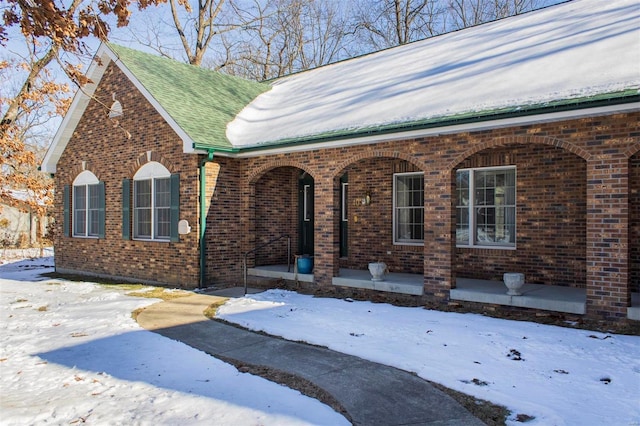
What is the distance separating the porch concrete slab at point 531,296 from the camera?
24.4ft

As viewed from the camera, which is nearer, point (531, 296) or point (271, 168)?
point (531, 296)

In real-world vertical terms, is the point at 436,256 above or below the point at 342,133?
below

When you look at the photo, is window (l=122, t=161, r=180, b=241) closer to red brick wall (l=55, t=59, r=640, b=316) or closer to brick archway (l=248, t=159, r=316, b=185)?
red brick wall (l=55, t=59, r=640, b=316)

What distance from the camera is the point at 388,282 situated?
→ 9656mm

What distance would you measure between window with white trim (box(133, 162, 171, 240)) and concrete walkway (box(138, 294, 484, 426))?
4.35 meters

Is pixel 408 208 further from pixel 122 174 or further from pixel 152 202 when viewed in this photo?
pixel 122 174

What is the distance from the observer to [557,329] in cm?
708

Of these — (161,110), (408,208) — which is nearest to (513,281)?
(408,208)

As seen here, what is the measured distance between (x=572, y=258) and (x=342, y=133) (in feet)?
15.9

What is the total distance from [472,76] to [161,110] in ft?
23.5

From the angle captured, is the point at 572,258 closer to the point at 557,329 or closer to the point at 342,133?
the point at 557,329

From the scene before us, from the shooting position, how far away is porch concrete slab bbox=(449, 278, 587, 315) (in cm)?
744

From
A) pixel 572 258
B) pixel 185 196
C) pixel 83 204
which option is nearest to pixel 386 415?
pixel 572 258

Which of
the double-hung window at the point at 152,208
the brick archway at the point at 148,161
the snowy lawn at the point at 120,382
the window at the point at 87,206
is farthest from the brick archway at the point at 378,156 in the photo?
the window at the point at 87,206
